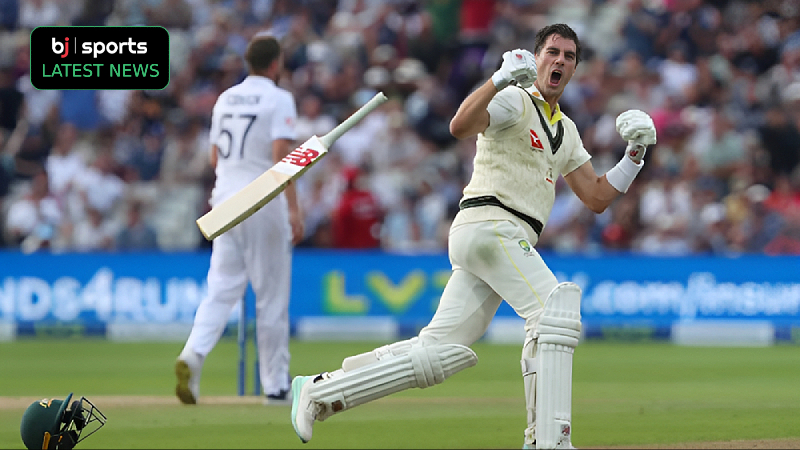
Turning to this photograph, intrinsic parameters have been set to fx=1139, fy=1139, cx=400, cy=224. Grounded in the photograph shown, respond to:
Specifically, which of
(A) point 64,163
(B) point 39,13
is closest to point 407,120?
(A) point 64,163

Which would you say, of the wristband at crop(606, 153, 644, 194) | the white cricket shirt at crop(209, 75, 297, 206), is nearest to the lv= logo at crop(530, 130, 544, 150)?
the wristband at crop(606, 153, 644, 194)

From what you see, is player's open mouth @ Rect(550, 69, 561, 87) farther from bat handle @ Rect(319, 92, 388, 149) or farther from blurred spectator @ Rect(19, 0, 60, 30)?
blurred spectator @ Rect(19, 0, 60, 30)

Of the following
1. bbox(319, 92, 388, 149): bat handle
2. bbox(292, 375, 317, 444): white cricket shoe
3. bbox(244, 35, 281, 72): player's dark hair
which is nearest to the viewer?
bbox(292, 375, 317, 444): white cricket shoe

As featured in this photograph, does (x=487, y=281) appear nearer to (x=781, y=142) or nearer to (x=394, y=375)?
(x=394, y=375)

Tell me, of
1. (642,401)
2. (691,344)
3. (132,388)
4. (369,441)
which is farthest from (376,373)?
(691,344)

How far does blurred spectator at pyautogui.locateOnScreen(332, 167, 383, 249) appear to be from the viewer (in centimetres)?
1481

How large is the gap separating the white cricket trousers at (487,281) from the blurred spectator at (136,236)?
10425mm

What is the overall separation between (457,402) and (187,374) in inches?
74.6

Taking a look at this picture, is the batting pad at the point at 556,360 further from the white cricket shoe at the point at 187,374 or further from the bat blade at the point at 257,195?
the white cricket shoe at the point at 187,374

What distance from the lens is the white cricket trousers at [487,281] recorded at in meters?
5.25

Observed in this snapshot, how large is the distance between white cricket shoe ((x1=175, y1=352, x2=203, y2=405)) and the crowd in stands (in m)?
7.39

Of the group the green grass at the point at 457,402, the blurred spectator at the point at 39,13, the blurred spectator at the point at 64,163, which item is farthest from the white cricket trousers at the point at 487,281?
the blurred spectator at the point at 39,13

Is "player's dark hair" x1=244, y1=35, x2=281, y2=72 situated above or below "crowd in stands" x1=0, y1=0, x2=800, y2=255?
below

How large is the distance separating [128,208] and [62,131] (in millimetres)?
1891
